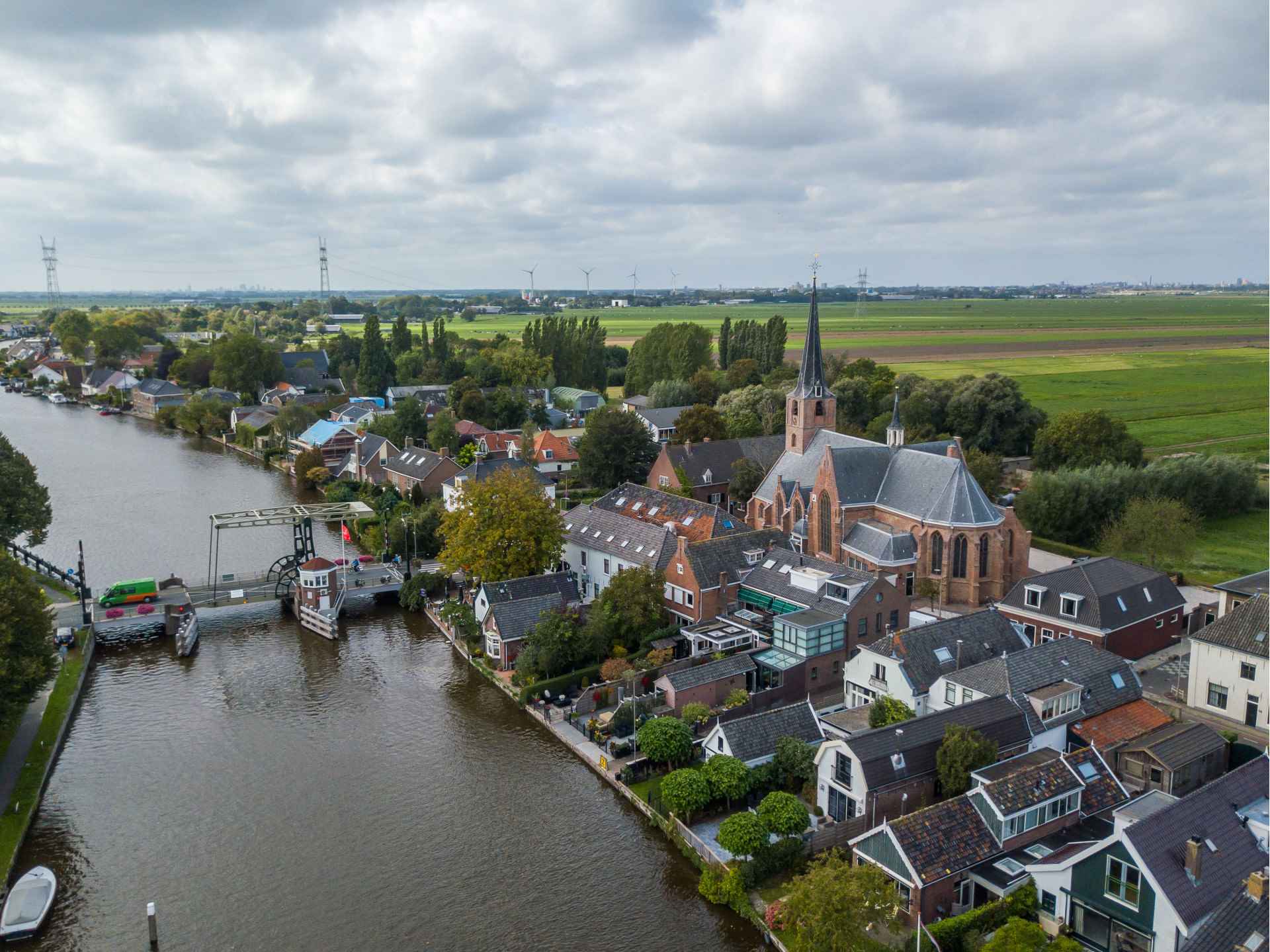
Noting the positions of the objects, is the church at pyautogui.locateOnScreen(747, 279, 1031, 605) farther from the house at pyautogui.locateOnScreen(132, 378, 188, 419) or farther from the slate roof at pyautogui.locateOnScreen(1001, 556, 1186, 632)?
the house at pyautogui.locateOnScreen(132, 378, 188, 419)

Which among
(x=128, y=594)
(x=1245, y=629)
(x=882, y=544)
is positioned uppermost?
(x=1245, y=629)

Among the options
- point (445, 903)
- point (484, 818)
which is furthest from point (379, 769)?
point (445, 903)

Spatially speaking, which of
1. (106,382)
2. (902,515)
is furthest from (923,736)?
(106,382)

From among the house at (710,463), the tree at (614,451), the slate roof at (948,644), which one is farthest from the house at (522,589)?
the tree at (614,451)

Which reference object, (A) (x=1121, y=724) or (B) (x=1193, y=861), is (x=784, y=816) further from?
(A) (x=1121, y=724)

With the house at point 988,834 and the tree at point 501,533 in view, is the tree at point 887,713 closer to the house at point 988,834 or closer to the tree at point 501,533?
the house at point 988,834

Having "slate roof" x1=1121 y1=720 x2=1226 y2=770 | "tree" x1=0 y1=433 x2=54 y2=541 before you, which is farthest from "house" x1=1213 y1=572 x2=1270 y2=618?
"tree" x1=0 y1=433 x2=54 y2=541

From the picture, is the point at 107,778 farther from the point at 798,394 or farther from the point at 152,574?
the point at 798,394
